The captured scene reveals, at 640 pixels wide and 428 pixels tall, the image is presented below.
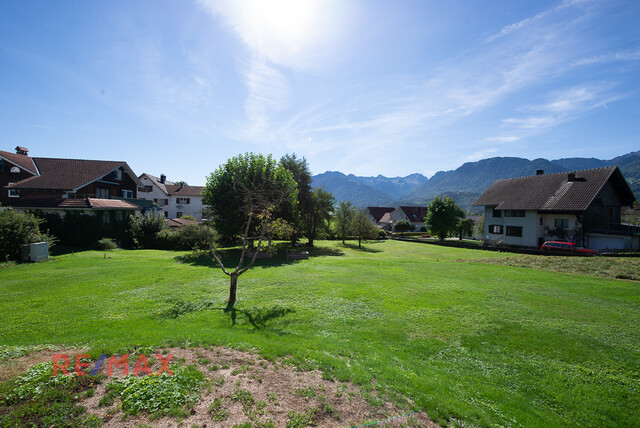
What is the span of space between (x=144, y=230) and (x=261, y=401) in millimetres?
33383

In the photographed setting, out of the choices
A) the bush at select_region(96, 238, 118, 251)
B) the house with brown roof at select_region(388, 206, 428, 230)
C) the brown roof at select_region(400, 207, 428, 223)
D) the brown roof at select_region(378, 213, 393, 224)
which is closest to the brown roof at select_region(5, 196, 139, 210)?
the bush at select_region(96, 238, 118, 251)

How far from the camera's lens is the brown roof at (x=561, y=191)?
3384cm

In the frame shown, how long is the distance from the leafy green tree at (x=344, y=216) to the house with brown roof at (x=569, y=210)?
23.4 meters

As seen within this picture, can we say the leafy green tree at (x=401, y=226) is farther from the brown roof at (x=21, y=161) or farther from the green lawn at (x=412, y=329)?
the brown roof at (x=21, y=161)

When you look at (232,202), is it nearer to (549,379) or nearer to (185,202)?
(549,379)

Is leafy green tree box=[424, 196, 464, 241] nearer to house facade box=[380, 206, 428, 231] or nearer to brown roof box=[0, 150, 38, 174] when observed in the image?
house facade box=[380, 206, 428, 231]

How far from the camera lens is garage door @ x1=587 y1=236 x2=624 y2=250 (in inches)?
1210

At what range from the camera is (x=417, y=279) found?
1655cm

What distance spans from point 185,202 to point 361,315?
65391mm

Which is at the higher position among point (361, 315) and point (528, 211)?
point (528, 211)

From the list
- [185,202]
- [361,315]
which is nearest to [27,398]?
[361,315]

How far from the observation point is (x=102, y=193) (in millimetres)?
36969

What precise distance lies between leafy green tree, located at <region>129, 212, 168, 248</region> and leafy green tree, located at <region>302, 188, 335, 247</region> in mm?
18920

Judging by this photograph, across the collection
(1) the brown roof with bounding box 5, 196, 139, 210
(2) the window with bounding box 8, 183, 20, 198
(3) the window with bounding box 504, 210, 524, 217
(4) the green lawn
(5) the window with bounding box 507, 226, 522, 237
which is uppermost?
(2) the window with bounding box 8, 183, 20, 198
